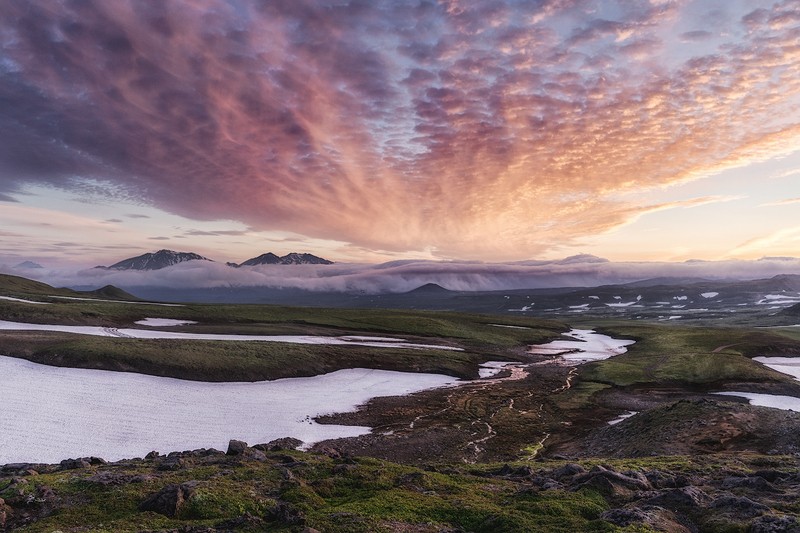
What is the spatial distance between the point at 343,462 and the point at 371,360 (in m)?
48.2

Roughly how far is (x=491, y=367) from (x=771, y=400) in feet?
125

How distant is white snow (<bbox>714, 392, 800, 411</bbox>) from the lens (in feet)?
154

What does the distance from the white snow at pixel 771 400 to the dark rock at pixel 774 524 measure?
43.2 meters

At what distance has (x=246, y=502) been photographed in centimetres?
1548

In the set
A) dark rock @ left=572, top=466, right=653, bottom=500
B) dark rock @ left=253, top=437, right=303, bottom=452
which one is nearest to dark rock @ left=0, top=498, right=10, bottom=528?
dark rock @ left=253, top=437, right=303, bottom=452

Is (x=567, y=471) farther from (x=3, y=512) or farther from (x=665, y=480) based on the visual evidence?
(x=3, y=512)

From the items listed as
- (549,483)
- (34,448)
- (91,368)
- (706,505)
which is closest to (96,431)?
(34,448)

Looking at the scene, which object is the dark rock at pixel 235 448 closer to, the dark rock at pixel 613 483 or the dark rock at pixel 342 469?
the dark rock at pixel 342 469

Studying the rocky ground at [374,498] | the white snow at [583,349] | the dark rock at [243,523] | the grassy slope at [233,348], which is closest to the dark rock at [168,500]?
the rocky ground at [374,498]

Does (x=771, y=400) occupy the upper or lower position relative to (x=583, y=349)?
upper

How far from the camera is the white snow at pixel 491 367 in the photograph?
69938 mm

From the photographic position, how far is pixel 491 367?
252 feet

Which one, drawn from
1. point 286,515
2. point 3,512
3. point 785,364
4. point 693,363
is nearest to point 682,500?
point 286,515

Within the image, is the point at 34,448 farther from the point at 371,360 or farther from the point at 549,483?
the point at 371,360
